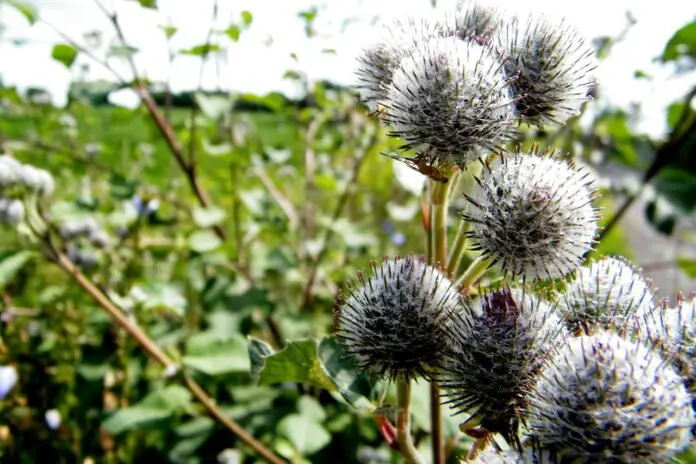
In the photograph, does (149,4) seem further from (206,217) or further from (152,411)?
(152,411)

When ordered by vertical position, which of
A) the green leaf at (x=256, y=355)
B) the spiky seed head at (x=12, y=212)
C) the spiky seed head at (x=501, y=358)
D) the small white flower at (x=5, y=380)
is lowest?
the small white flower at (x=5, y=380)

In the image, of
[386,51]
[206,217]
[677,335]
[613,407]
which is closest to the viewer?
[613,407]

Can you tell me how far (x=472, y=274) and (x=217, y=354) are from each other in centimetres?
116

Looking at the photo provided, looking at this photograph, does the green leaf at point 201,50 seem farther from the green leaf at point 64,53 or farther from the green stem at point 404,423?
the green stem at point 404,423

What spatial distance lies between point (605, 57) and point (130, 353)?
276 centimetres

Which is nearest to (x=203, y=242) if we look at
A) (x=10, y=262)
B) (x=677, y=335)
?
(x=10, y=262)

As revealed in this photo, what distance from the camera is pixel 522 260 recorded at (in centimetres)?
109

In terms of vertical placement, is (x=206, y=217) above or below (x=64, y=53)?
below

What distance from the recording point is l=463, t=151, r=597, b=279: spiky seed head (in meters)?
1.07

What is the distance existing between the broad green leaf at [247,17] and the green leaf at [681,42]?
5.84 feet

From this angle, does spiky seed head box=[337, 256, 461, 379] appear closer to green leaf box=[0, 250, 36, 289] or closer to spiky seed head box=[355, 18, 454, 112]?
spiky seed head box=[355, 18, 454, 112]

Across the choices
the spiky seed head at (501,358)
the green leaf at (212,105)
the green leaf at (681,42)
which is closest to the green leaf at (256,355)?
the spiky seed head at (501,358)

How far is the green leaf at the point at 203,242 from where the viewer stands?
2.50 metres

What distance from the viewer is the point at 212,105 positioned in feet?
8.41
